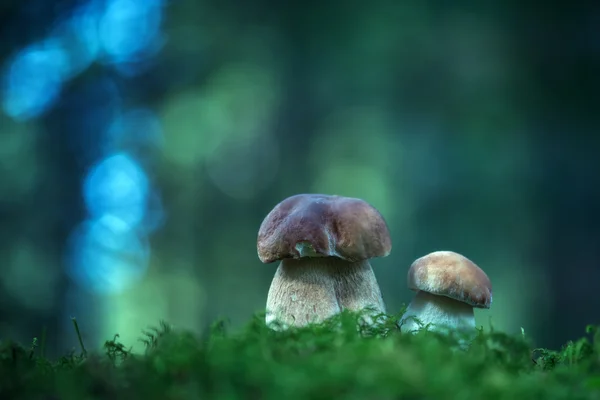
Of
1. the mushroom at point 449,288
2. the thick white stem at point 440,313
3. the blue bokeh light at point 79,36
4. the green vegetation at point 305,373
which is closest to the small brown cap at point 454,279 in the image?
the mushroom at point 449,288

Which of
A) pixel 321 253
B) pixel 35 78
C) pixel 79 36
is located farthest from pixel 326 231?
pixel 79 36

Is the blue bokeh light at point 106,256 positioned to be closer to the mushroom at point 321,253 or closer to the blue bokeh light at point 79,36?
the blue bokeh light at point 79,36

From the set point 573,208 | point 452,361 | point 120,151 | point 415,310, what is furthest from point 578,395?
point 120,151

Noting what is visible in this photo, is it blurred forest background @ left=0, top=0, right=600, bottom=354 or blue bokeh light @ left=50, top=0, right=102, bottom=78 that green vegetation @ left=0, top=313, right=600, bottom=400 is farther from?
blue bokeh light @ left=50, top=0, right=102, bottom=78

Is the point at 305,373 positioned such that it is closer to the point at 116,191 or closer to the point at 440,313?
the point at 440,313

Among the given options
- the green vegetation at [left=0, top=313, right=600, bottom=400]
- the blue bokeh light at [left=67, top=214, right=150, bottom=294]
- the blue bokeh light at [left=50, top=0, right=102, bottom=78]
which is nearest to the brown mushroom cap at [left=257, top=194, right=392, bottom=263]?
the green vegetation at [left=0, top=313, right=600, bottom=400]

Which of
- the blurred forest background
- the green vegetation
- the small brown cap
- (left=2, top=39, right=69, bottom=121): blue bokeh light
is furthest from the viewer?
(left=2, top=39, right=69, bottom=121): blue bokeh light

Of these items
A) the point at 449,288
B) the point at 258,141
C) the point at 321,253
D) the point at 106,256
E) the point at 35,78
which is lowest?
the point at 449,288
